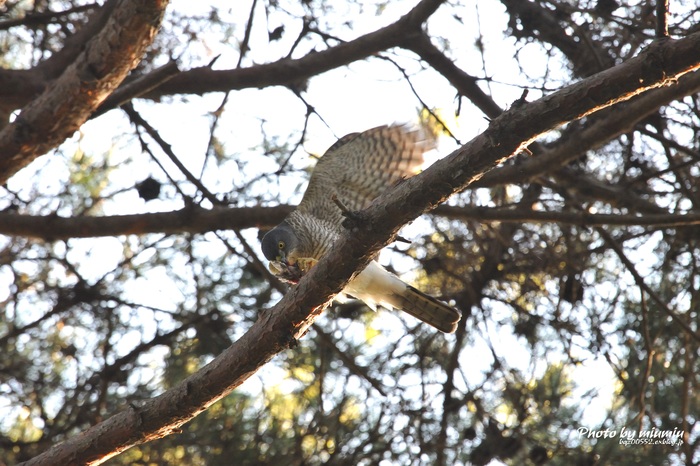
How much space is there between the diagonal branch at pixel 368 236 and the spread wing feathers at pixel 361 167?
216 centimetres

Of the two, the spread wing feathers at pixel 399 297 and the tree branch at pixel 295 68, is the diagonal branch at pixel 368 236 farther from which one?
the tree branch at pixel 295 68

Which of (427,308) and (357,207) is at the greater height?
(357,207)

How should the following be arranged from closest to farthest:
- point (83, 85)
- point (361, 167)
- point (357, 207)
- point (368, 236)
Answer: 1. point (368, 236)
2. point (83, 85)
3. point (361, 167)
4. point (357, 207)

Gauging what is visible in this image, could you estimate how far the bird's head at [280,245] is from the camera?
4.70m

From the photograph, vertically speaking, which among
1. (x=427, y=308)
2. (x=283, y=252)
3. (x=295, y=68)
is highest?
(x=295, y=68)

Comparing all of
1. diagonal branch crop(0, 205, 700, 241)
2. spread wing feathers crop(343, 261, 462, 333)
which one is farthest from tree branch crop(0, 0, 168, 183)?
spread wing feathers crop(343, 261, 462, 333)

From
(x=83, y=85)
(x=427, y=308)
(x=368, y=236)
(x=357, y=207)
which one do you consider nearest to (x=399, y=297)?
(x=427, y=308)

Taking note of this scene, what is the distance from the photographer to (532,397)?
586 centimetres

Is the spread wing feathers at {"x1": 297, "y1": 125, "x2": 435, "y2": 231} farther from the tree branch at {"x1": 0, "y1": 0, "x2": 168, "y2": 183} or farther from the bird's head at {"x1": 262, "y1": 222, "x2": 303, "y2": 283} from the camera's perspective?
the tree branch at {"x1": 0, "y1": 0, "x2": 168, "y2": 183}

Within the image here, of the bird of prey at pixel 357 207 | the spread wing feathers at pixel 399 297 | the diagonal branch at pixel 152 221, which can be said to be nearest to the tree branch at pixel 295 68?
the bird of prey at pixel 357 207

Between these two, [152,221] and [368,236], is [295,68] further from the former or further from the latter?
[368,236]

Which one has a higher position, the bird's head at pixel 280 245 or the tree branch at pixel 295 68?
the tree branch at pixel 295 68

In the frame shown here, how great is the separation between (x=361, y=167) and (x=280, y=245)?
0.90 meters

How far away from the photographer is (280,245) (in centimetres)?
472
